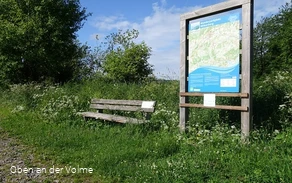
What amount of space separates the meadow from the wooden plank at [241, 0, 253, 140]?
0.22 metres

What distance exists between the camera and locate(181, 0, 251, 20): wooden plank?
5.45 metres

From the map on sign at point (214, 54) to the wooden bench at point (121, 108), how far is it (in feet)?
4.52

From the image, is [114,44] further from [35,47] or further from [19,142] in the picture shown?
[19,142]

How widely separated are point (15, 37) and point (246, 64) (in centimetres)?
1705

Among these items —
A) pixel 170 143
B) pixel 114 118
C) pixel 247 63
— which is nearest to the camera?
pixel 247 63

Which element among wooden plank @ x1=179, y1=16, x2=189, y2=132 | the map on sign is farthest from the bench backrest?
the map on sign

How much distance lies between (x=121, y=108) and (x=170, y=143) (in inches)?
120

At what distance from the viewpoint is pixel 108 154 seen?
514 centimetres

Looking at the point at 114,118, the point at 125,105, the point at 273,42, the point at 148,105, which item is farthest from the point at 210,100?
the point at 273,42

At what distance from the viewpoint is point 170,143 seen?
542 centimetres

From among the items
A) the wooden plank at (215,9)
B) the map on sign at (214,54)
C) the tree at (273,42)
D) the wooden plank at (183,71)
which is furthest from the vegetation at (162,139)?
the tree at (273,42)

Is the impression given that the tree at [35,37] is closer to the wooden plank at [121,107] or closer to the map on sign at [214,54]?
the wooden plank at [121,107]

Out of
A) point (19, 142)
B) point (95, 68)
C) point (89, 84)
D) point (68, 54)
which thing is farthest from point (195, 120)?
point (95, 68)

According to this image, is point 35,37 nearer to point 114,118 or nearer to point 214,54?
point 114,118
